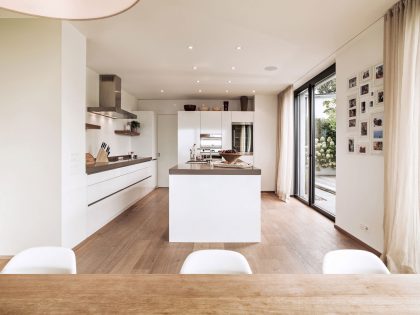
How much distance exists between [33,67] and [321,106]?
4.74m

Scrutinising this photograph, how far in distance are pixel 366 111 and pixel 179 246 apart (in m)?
2.91

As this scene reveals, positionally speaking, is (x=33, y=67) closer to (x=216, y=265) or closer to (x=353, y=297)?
(x=216, y=265)

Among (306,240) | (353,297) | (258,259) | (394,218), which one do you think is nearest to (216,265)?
(353,297)

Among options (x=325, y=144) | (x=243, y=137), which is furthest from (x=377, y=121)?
(x=243, y=137)

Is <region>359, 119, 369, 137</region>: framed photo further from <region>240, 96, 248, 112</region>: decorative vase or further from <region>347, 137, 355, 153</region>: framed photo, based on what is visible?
<region>240, 96, 248, 112</region>: decorative vase

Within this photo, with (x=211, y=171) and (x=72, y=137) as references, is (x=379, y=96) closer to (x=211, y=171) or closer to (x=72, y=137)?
(x=211, y=171)

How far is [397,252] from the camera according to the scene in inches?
101

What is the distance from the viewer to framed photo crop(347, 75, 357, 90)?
11.7 feet

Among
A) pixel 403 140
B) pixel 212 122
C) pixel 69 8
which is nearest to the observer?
pixel 69 8

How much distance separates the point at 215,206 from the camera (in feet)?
11.4

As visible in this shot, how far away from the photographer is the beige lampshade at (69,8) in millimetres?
902

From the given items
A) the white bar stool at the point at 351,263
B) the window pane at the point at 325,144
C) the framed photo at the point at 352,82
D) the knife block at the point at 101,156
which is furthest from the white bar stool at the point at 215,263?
the knife block at the point at 101,156

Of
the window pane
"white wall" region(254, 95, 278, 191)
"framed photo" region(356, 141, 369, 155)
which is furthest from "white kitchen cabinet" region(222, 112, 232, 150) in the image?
"framed photo" region(356, 141, 369, 155)

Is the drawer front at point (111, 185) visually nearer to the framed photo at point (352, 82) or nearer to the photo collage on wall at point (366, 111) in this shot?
the photo collage on wall at point (366, 111)
